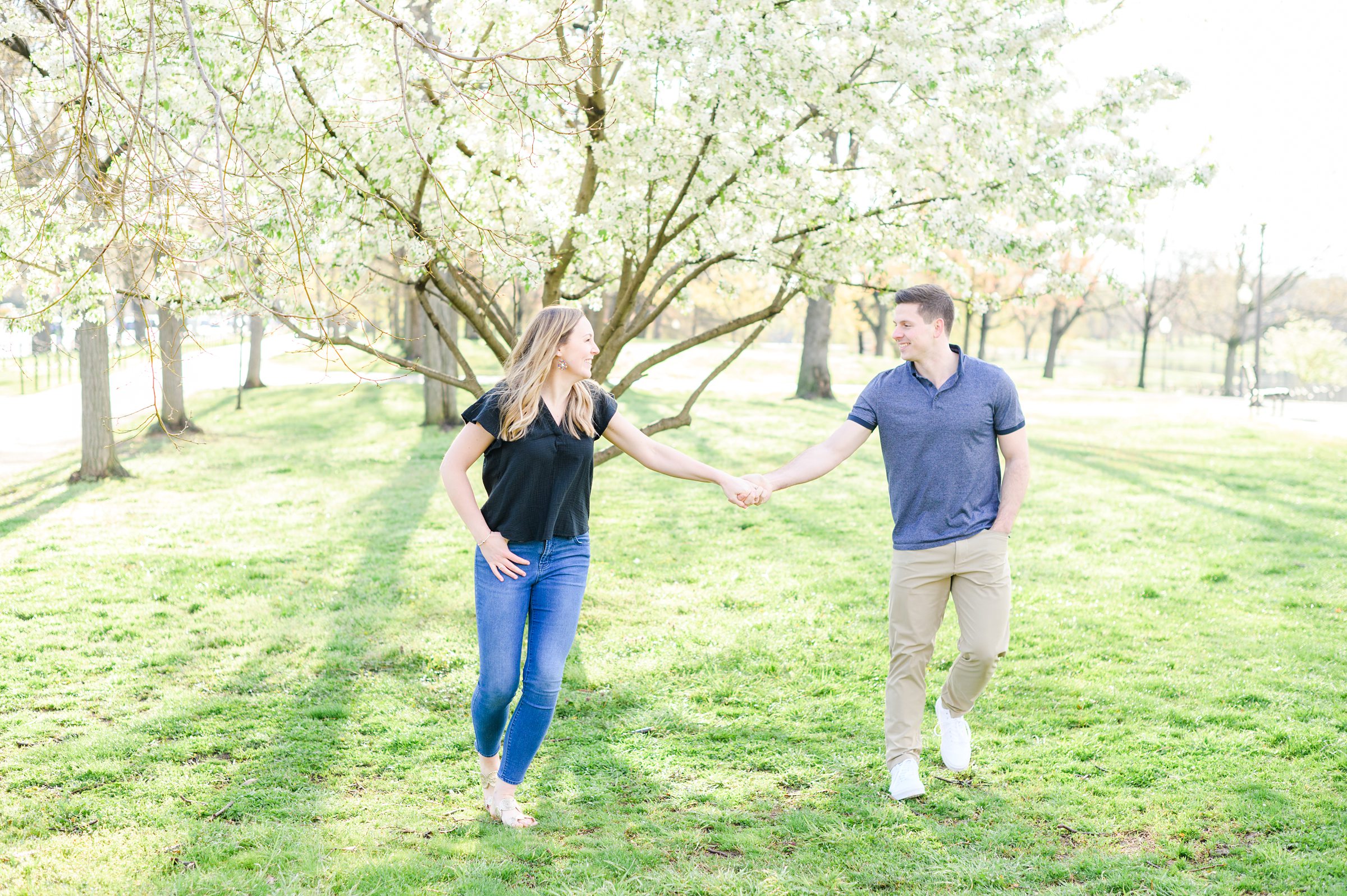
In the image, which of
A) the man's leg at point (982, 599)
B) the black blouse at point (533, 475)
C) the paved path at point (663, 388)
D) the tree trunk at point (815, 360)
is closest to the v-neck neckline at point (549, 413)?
the black blouse at point (533, 475)

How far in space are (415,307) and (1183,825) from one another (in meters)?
17.3

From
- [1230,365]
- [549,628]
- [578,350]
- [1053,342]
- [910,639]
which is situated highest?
[1053,342]

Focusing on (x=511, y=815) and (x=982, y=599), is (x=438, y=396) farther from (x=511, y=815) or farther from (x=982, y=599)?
(x=982, y=599)

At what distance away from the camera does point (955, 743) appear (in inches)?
178

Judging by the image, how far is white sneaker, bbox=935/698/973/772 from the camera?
4.51 metres

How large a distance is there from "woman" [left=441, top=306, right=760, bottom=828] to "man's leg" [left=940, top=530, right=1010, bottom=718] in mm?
1517

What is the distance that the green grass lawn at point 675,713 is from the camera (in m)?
3.73

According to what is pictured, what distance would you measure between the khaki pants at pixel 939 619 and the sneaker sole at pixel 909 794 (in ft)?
0.38

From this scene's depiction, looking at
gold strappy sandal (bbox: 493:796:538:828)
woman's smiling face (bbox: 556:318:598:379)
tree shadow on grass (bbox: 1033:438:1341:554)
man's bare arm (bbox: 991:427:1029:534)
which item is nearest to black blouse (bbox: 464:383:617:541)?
woman's smiling face (bbox: 556:318:598:379)

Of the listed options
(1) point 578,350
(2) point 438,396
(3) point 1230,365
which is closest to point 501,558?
(1) point 578,350

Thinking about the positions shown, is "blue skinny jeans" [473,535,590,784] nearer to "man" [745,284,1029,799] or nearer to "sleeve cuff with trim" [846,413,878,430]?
"man" [745,284,1029,799]

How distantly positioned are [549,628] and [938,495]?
161cm

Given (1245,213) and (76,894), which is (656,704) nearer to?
(76,894)

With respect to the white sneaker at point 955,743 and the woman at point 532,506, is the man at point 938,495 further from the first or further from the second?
the woman at point 532,506
